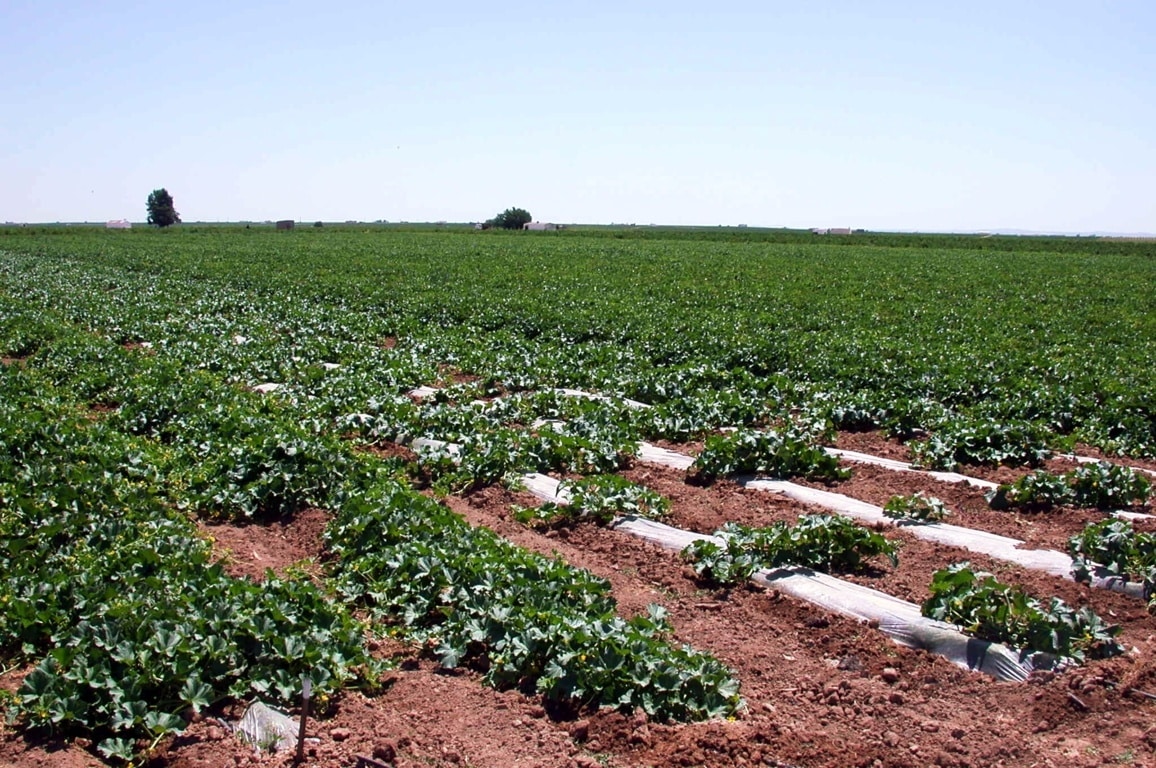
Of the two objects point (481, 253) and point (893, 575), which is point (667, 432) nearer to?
point (893, 575)

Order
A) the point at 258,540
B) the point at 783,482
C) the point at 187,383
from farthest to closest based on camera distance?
the point at 187,383
the point at 783,482
the point at 258,540

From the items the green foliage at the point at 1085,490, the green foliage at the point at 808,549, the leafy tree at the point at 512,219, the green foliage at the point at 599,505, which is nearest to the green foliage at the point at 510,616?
the green foliage at the point at 599,505

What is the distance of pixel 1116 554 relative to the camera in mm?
5840

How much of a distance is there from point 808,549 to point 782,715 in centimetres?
186

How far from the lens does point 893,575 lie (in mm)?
6047

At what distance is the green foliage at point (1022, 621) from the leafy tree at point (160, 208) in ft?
428

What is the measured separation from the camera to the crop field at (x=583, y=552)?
4250 millimetres

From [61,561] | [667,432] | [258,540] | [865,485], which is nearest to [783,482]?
[865,485]

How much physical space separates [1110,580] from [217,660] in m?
5.35

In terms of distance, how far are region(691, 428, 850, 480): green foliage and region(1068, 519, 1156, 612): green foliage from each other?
251cm

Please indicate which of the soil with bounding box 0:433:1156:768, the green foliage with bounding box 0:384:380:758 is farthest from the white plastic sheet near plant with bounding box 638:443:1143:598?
the green foliage with bounding box 0:384:380:758

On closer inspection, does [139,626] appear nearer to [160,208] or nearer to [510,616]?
[510,616]

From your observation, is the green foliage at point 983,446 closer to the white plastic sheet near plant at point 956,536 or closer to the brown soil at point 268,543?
the white plastic sheet near plant at point 956,536

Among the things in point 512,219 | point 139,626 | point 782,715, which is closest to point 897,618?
point 782,715
